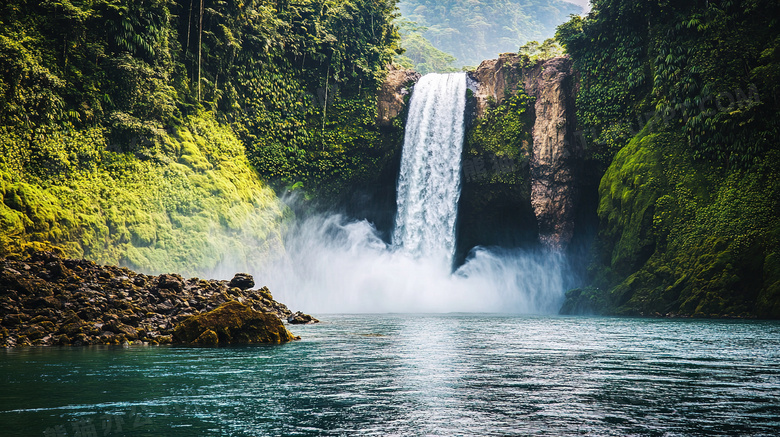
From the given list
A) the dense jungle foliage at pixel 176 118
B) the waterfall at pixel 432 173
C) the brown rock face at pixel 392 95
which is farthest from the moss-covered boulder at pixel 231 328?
the brown rock face at pixel 392 95

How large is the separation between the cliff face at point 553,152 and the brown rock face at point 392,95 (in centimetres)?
881

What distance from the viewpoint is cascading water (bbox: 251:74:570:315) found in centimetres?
3609

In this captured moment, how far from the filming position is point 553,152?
34.2 metres

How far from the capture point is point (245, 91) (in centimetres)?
3578

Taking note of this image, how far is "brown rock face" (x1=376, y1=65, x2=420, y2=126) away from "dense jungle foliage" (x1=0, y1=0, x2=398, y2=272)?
70cm

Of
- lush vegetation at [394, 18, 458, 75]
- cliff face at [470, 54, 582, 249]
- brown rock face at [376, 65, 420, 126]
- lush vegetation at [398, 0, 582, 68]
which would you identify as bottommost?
cliff face at [470, 54, 582, 249]

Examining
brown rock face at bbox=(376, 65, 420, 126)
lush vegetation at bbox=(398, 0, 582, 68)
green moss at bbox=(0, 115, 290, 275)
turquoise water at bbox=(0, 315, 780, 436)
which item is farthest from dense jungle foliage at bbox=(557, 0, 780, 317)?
lush vegetation at bbox=(398, 0, 582, 68)

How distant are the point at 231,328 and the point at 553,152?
1014 inches

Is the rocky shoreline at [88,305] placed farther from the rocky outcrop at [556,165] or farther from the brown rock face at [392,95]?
the brown rock face at [392,95]

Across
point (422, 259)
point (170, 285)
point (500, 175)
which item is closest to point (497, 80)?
point (500, 175)

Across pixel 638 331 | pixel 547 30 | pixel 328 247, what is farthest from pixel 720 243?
pixel 547 30

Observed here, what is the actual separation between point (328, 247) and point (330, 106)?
402 inches

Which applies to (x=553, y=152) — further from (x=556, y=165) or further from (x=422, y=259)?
(x=422, y=259)

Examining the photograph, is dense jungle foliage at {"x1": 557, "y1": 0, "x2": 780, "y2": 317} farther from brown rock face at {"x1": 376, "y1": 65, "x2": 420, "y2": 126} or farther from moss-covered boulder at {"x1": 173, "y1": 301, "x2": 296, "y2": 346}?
moss-covered boulder at {"x1": 173, "y1": 301, "x2": 296, "y2": 346}
